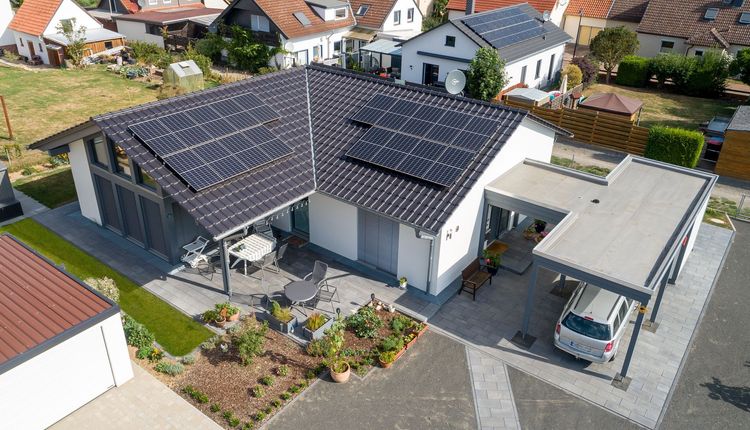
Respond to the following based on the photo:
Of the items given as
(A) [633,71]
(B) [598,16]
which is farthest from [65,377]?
(B) [598,16]

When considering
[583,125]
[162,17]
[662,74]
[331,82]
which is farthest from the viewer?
[162,17]

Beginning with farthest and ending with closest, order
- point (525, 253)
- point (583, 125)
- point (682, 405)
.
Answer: point (583, 125)
point (525, 253)
point (682, 405)

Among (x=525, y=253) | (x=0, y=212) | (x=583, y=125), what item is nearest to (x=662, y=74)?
(x=583, y=125)

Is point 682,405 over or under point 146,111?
under

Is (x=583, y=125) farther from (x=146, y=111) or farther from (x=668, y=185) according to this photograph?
(x=146, y=111)

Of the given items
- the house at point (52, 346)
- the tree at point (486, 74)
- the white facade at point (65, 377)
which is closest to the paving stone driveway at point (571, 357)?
the white facade at point (65, 377)

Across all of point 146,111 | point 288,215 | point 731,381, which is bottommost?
point 731,381
